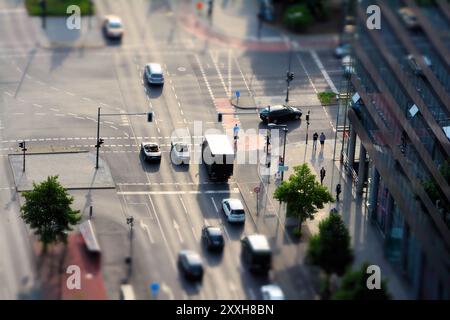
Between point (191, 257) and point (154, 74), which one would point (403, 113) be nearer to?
point (191, 257)

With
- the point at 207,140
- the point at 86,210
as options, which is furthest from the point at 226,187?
the point at 86,210

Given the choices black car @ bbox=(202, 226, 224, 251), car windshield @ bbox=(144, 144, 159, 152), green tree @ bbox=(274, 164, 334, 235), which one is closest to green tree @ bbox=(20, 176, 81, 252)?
black car @ bbox=(202, 226, 224, 251)

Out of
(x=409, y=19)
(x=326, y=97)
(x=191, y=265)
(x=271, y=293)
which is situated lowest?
(x=271, y=293)

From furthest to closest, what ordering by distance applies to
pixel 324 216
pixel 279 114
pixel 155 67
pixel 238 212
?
pixel 155 67 < pixel 279 114 < pixel 324 216 < pixel 238 212

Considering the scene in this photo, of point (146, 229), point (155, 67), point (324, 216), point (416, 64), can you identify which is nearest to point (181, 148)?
point (146, 229)
